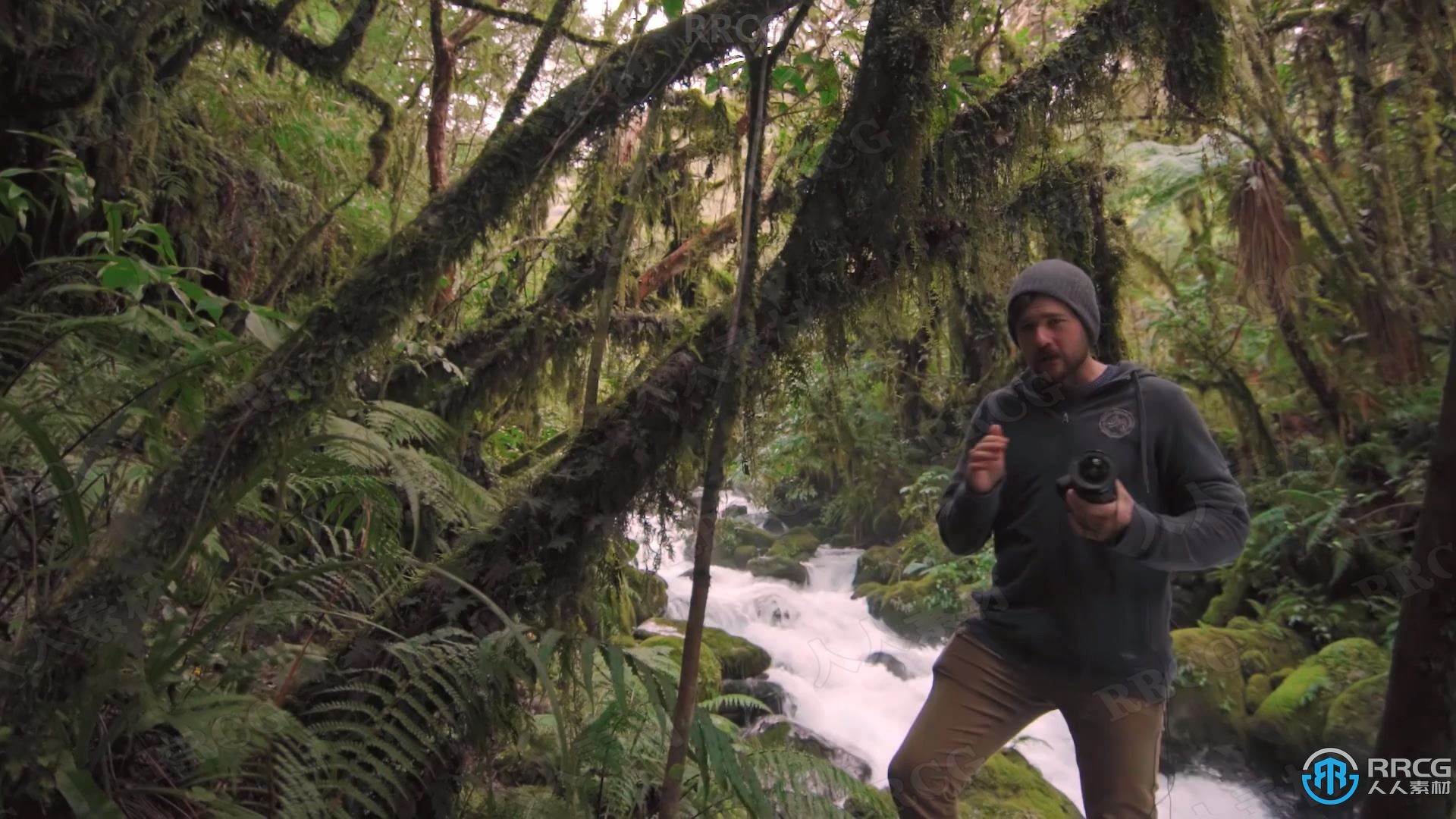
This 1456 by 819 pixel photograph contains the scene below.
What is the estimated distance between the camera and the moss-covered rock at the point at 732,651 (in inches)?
248

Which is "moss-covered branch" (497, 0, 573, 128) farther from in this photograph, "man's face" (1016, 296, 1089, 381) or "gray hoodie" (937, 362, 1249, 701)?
"gray hoodie" (937, 362, 1249, 701)

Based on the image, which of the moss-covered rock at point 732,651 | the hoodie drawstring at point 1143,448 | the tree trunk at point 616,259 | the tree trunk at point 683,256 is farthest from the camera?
the moss-covered rock at point 732,651

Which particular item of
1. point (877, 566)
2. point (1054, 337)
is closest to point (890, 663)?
point (877, 566)

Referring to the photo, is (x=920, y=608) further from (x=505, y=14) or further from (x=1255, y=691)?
(x=505, y=14)

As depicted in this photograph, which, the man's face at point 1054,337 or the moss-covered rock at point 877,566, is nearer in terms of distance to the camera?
the man's face at point 1054,337

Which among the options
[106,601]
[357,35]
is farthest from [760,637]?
[106,601]

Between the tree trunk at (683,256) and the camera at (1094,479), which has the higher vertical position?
the tree trunk at (683,256)

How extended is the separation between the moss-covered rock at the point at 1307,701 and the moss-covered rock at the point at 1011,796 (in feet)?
5.98

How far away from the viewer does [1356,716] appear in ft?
15.7

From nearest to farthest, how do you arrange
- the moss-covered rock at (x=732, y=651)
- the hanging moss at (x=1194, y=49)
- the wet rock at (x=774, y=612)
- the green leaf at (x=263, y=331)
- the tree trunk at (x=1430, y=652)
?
the green leaf at (x=263, y=331) → the hanging moss at (x=1194, y=49) → the tree trunk at (x=1430, y=652) → the moss-covered rock at (x=732, y=651) → the wet rock at (x=774, y=612)

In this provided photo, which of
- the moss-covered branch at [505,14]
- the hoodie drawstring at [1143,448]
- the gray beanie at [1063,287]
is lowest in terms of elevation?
the hoodie drawstring at [1143,448]

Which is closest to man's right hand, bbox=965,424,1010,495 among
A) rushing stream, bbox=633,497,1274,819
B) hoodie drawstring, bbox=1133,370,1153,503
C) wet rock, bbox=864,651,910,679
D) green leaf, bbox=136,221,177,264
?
hoodie drawstring, bbox=1133,370,1153,503

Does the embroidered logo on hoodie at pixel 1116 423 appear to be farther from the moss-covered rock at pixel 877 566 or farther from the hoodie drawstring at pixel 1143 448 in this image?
the moss-covered rock at pixel 877 566

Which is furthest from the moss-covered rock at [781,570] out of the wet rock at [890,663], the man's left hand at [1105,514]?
the man's left hand at [1105,514]
